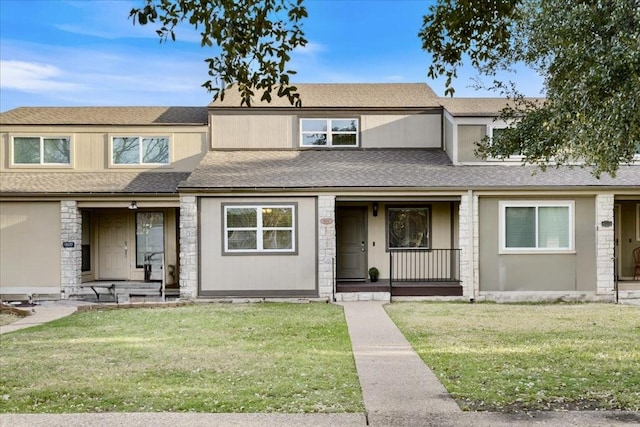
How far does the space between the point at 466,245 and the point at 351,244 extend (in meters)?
3.31

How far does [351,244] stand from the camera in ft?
55.9

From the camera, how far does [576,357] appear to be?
814 centimetres

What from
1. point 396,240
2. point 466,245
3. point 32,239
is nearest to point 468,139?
point 466,245

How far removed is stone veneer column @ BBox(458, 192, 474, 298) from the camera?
15250mm

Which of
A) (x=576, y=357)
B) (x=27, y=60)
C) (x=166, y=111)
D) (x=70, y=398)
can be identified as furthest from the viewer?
(x=27, y=60)

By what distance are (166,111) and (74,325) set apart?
973 centimetres

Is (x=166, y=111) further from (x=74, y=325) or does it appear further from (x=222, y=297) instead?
(x=74, y=325)

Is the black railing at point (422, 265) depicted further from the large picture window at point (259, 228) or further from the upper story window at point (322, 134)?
the upper story window at point (322, 134)

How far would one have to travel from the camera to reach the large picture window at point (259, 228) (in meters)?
15.4

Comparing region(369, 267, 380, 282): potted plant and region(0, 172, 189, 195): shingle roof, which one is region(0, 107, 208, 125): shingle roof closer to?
region(0, 172, 189, 195): shingle roof

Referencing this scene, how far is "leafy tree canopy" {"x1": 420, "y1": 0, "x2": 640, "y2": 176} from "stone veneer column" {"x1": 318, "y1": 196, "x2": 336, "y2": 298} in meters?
5.59

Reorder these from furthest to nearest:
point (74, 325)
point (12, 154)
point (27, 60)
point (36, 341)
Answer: point (27, 60) < point (12, 154) < point (74, 325) < point (36, 341)

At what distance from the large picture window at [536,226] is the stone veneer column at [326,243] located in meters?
4.34

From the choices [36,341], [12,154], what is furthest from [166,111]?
[36,341]
